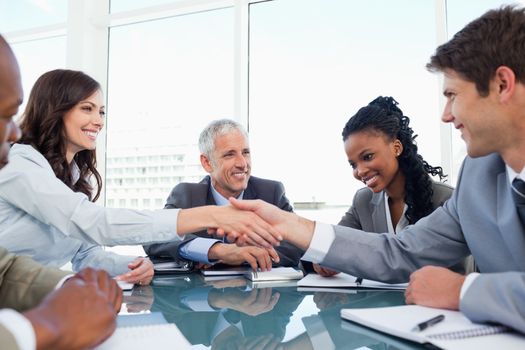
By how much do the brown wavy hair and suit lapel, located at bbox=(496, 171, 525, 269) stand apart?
68.7 inches

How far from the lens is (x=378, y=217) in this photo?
90.7 inches

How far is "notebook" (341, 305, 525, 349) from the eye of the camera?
813mm

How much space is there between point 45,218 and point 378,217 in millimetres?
1517

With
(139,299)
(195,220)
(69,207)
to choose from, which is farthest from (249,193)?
(139,299)

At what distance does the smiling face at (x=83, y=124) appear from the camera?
6.88 ft

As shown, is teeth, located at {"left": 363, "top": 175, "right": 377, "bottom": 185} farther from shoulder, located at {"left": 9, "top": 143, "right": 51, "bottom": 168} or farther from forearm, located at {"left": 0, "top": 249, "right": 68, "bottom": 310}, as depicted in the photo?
forearm, located at {"left": 0, "top": 249, "right": 68, "bottom": 310}

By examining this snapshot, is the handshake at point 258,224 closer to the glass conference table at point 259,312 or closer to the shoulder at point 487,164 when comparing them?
the glass conference table at point 259,312

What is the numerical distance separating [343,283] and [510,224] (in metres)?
0.54

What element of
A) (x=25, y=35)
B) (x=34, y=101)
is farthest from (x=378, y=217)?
(x=25, y=35)

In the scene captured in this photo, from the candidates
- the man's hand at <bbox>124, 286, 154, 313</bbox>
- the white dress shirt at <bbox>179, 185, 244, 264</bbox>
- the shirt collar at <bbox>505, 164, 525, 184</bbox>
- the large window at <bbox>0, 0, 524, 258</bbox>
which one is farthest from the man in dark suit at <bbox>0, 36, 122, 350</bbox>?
the large window at <bbox>0, 0, 524, 258</bbox>

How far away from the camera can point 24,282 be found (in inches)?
40.9

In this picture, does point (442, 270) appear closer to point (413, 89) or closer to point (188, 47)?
point (413, 89)

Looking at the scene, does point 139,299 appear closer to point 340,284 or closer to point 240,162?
point 340,284

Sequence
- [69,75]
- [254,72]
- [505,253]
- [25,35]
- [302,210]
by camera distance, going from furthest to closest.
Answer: [25,35]
[254,72]
[302,210]
[69,75]
[505,253]
